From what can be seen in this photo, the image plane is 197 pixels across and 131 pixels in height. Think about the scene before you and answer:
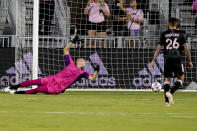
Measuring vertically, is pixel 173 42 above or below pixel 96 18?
below

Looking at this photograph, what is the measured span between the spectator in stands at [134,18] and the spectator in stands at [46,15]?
2.35 m

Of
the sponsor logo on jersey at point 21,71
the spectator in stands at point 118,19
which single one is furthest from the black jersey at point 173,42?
the spectator in stands at point 118,19

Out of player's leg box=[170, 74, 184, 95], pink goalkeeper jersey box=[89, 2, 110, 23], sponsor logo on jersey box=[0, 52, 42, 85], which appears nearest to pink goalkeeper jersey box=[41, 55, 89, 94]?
player's leg box=[170, 74, 184, 95]

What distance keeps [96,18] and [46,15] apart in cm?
169

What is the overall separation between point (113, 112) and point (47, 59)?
327 inches

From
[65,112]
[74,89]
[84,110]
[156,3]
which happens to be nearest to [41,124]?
[65,112]

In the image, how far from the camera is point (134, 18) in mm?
18234

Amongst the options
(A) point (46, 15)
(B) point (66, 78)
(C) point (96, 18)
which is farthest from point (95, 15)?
(B) point (66, 78)

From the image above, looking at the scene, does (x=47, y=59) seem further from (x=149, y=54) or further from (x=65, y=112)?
(x=65, y=112)

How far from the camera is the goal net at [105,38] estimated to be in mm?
16719

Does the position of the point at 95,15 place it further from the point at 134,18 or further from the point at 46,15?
the point at 46,15

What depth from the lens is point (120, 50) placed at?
16797 millimetres

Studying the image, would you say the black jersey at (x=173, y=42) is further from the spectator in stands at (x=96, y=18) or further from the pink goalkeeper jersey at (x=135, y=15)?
the spectator in stands at (x=96, y=18)

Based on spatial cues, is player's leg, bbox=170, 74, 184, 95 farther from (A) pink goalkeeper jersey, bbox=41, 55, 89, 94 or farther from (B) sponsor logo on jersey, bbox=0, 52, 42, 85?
(B) sponsor logo on jersey, bbox=0, 52, 42, 85
